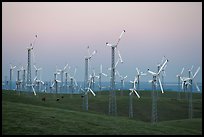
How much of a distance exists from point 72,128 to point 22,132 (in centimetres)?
610

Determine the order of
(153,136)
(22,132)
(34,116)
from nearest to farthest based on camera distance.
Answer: (22,132), (153,136), (34,116)

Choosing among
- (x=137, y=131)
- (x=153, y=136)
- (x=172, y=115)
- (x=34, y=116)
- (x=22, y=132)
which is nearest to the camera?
(x=22, y=132)

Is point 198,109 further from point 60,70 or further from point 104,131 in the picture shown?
point 104,131

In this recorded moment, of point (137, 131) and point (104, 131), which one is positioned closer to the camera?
point (104, 131)

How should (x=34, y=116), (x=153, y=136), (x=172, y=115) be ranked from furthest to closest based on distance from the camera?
(x=172, y=115) → (x=34, y=116) → (x=153, y=136)

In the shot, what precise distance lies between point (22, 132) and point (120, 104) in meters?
77.0

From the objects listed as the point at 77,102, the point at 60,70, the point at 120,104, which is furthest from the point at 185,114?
the point at 60,70

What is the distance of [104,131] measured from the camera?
3631 cm

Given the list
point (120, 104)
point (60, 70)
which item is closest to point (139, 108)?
point (120, 104)

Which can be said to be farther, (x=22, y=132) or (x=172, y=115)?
(x=172, y=115)

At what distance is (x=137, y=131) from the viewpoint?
38.9 m

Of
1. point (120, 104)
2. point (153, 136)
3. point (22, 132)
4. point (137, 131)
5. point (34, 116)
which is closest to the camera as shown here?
point (22, 132)

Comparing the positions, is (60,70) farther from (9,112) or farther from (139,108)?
(9,112)

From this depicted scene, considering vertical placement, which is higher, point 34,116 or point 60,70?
point 60,70
